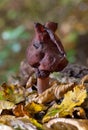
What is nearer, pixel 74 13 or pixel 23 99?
pixel 23 99

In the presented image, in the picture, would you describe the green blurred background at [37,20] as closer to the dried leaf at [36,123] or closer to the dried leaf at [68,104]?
the dried leaf at [68,104]

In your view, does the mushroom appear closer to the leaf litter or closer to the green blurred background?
the leaf litter

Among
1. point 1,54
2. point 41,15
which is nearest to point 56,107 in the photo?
point 1,54

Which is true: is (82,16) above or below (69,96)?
above

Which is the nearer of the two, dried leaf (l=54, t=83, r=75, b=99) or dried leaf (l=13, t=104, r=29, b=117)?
dried leaf (l=13, t=104, r=29, b=117)

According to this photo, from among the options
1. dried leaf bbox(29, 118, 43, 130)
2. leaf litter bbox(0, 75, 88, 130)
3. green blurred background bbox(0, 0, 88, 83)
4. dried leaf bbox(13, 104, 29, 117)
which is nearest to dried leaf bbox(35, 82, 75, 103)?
leaf litter bbox(0, 75, 88, 130)

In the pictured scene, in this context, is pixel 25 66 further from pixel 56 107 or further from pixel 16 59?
pixel 16 59

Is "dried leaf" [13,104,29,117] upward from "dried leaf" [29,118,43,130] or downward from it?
upward

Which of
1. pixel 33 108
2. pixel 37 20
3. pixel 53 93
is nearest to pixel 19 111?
pixel 33 108
